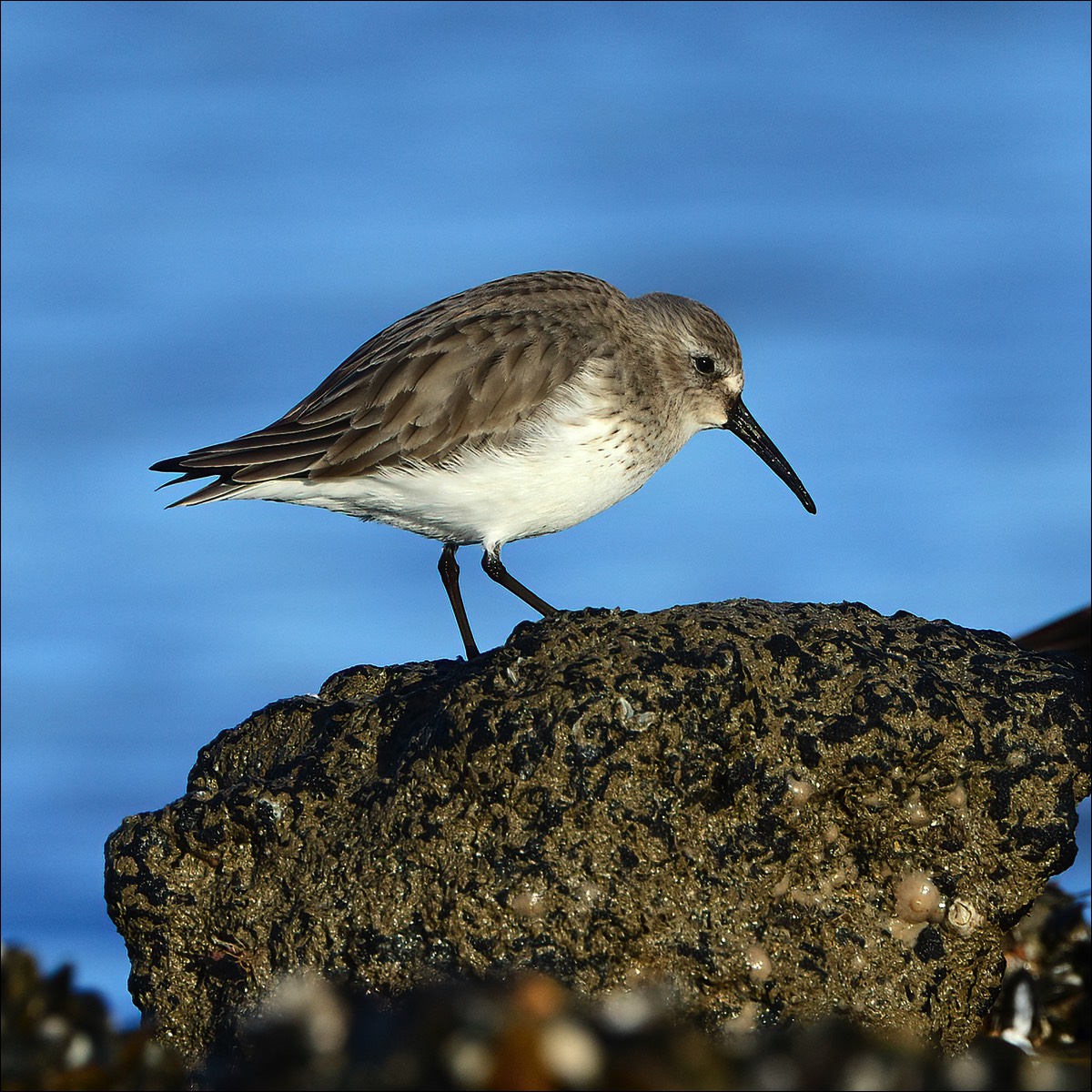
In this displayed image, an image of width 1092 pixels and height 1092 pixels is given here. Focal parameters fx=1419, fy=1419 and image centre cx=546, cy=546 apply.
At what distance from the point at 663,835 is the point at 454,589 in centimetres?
360

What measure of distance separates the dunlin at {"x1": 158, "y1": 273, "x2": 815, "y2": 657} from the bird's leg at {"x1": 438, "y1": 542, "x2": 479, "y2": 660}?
14mm

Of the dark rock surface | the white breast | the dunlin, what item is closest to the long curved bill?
the dunlin

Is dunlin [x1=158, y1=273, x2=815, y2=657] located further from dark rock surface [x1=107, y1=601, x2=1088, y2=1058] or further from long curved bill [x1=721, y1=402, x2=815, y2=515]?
dark rock surface [x1=107, y1=601, x2=1088, y2=1058]

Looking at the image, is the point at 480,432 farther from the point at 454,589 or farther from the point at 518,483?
the point at 454,589

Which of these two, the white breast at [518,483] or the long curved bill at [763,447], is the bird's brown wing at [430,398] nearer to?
the white breast at [518,483]

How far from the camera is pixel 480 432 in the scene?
7.30 m

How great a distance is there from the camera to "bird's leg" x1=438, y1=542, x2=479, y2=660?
771 centimetres

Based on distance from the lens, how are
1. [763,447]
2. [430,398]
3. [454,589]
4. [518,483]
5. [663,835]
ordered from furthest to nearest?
[763,447], [454,589], [430,398], [518,483], [663,835]

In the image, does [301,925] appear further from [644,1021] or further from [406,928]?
[644,1021]

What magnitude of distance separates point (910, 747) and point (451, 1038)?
208 cm

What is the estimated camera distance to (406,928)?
455cm

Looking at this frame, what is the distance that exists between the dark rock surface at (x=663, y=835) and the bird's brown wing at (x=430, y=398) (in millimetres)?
2435

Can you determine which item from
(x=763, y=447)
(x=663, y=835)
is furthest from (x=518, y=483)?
(x=663, y=835)

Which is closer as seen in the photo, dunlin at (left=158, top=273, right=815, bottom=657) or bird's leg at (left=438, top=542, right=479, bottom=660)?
dunlin at (left=158, top=273, right=815, bottom=657)
